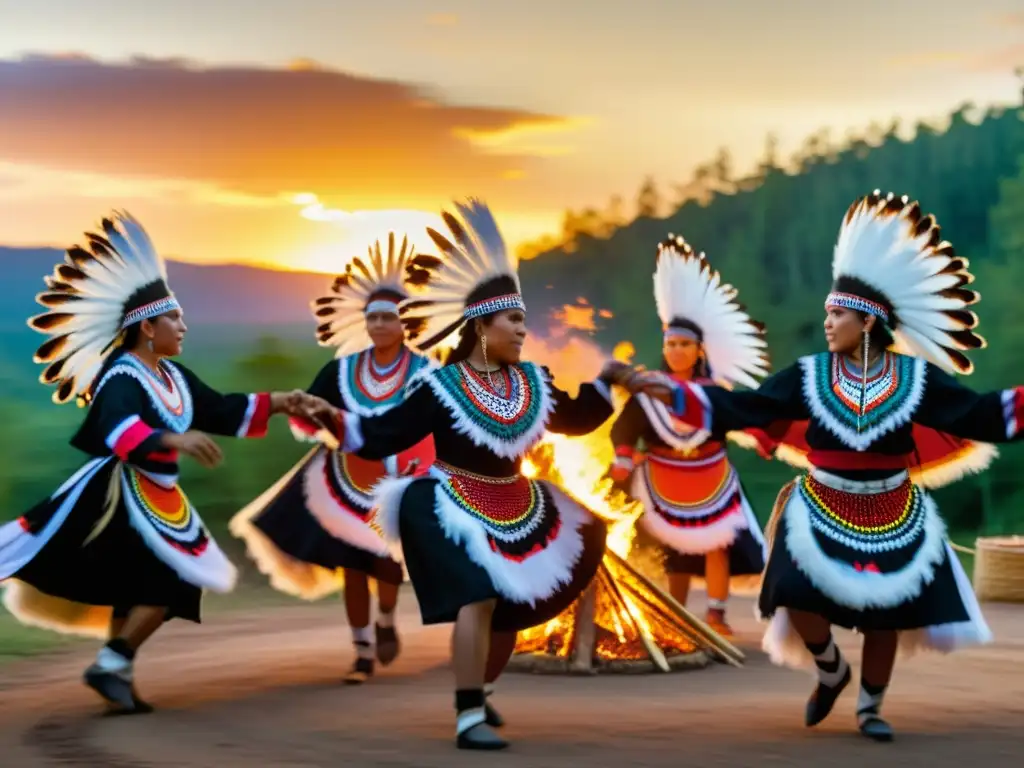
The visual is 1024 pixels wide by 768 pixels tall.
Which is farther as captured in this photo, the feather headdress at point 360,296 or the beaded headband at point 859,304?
the feather headdress at point 360,296

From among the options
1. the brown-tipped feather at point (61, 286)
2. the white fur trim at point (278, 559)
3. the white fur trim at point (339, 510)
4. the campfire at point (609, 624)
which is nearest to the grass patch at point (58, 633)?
the white fur trim at point (278, 559)

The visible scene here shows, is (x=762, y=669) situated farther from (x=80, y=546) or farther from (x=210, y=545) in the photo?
(x=80, y=546)

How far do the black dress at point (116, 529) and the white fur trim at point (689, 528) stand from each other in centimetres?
323

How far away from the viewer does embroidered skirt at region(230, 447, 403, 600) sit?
7.69m

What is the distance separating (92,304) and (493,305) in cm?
183

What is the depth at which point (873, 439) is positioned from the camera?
595 centimetres

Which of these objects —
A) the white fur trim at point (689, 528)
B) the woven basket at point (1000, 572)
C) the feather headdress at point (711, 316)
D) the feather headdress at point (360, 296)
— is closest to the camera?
the feather headdress at point (360, 296)

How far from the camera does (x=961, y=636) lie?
593cm

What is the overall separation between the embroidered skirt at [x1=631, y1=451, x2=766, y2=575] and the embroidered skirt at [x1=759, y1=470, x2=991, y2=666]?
2994 millimetres

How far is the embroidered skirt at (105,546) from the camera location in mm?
6473

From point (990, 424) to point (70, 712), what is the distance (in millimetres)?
Answer: 3941

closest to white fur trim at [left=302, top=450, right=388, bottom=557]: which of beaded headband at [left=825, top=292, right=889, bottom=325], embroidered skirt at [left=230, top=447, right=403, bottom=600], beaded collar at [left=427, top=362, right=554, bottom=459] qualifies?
embroidered skirt at [left=230, top=447, right=403, bottom=600]

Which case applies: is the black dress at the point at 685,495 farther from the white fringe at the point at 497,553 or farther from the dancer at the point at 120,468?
the dancer at the point at 120,468

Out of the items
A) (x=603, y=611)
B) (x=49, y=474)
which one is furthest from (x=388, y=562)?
(x=49, y=474)
